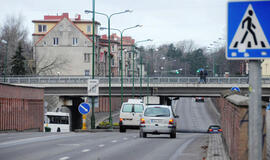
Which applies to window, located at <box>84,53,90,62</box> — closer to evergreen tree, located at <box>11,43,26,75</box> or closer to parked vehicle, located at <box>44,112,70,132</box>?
evergreen tree, located at <box>11,43,26,75</box>

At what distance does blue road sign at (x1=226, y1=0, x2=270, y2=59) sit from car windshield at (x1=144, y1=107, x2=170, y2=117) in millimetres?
20497

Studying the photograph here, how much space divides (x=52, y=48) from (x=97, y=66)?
981 cm

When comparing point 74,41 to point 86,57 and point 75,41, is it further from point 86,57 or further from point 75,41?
point 86,57

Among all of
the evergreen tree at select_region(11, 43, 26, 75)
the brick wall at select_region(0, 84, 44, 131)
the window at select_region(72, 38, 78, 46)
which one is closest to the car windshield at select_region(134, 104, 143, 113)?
the brick wall at select_region(0, 84, 44, 131)

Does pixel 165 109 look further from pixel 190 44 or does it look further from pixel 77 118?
pixel 190 44

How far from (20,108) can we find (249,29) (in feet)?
122

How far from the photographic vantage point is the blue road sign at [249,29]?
681 cm

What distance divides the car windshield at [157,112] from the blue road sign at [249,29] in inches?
807

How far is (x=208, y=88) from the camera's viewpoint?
224ft

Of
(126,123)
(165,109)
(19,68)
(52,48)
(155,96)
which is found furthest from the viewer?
(52,48)

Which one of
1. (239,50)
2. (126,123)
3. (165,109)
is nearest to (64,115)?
(126,123)

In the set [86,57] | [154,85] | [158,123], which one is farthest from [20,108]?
[86,57]

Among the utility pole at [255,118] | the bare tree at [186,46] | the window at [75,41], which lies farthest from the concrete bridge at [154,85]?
the bare tree at [186,46]

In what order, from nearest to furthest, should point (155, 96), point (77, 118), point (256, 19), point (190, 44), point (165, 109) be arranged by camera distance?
point (256, 19) → point (165, 109) → point (155, 96) → point (77, 118) → point (190, 44)
